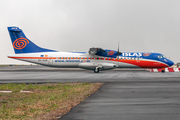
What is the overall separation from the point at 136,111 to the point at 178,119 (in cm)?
173

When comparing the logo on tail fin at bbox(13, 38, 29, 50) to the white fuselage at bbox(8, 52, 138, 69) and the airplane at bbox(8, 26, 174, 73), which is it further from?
the white fuselage at bbox(8, 52, 138, 69)

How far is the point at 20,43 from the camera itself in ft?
147

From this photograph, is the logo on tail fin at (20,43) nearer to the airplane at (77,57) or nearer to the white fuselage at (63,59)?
the airplane at (77,57)

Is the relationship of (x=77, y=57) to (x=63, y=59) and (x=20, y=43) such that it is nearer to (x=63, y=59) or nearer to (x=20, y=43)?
(x=63, y=59)

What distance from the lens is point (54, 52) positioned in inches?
1754

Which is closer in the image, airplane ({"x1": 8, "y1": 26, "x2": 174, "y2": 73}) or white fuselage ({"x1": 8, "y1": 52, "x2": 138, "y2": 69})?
airplane ({"x1": 8, "y1": 26, "x2": 174, "y2": 73})

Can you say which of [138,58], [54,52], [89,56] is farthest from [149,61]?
[54,52]

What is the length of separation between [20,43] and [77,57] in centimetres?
1311

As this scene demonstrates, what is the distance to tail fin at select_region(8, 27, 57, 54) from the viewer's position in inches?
1747

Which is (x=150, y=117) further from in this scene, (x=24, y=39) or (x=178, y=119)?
(x=24, y=39)

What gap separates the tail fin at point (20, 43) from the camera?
4438 cm

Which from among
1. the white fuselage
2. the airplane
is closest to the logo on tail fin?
the airplane

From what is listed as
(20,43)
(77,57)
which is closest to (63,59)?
(77,57)

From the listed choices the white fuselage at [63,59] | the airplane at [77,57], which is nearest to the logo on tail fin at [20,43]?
the airplane at [77,57]
